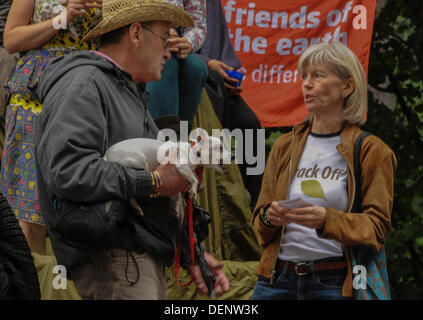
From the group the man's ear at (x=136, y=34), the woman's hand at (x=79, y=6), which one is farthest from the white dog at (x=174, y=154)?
the woman's hand at (x=79, y=6)

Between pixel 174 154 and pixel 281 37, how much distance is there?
3390mm

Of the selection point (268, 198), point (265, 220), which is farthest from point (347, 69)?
point (265, 220)

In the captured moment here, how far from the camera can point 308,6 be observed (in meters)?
5.99

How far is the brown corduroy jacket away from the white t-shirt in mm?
34

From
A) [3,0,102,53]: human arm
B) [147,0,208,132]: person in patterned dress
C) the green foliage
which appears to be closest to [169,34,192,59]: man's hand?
[147,0,208,132]: person in patterned dress

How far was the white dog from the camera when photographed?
281 cm

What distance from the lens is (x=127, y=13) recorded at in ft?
10.2

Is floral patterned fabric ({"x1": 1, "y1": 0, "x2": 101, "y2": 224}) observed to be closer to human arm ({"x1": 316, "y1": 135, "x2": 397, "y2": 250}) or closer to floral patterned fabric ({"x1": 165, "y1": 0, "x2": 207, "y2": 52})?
floral patterned fabric ({"x1": 165, "y1": 0, "x2": 207, "y2": 52})

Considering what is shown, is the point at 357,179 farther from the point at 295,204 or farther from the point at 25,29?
the point at 25,29

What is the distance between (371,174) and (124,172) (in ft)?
4.03

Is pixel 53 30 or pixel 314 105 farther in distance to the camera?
pixel 53 30
